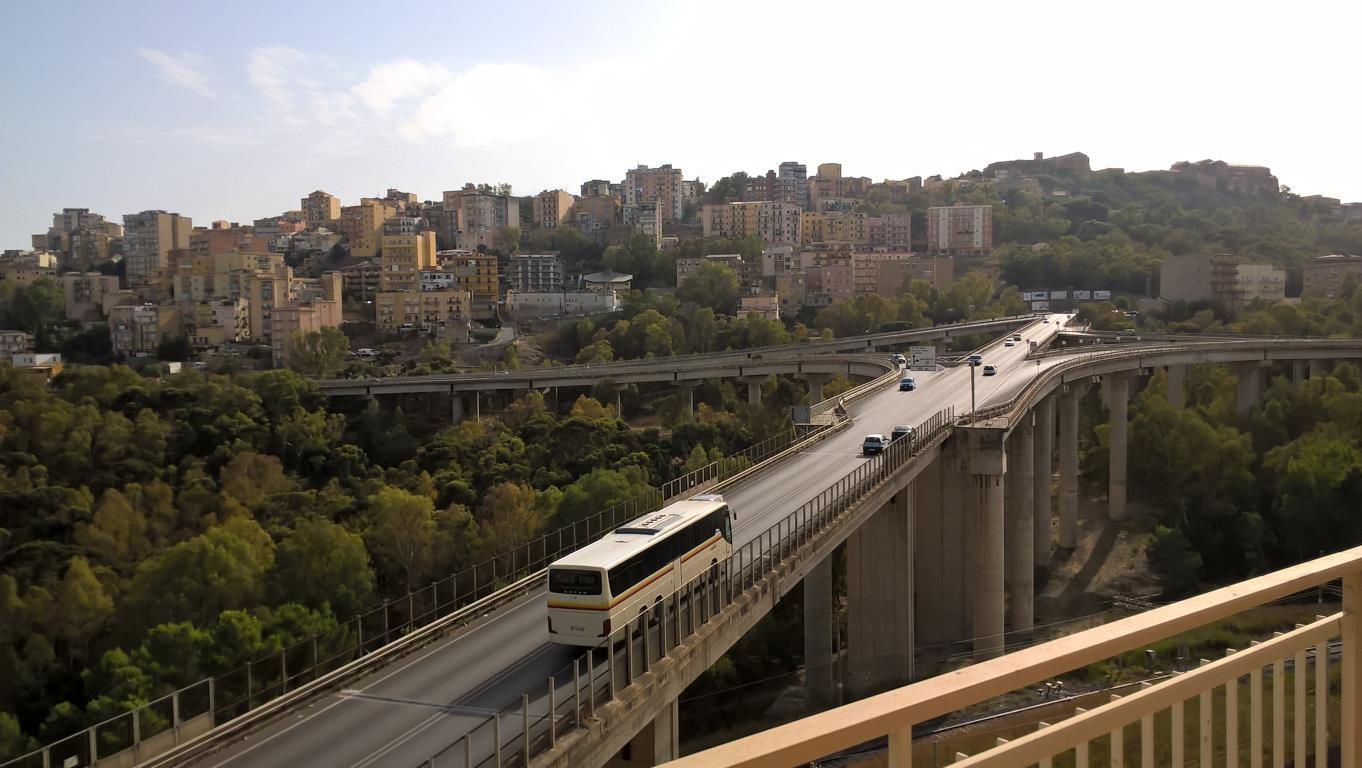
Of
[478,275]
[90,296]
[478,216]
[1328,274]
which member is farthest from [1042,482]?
[478,216]

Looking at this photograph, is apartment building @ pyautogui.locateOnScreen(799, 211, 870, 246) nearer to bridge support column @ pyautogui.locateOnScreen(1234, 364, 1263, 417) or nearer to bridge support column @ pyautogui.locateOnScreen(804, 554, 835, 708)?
bridge support column @ pyautogui.locateOnScreen(1234, 364, 1263, 417)

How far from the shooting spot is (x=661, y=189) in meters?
164

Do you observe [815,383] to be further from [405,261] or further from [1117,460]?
[405,261]

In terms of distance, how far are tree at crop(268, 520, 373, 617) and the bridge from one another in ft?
35.2

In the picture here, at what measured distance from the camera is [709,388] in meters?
65.6

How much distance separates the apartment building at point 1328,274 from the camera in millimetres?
86188

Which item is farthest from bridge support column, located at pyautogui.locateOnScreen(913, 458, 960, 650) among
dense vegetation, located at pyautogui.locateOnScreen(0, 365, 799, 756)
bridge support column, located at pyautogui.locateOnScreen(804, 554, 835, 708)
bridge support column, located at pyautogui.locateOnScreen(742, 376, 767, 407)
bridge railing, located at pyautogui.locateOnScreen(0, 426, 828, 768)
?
bridge support column, located at pyautogui.locateOnScreen(742, 376, 767, 407)

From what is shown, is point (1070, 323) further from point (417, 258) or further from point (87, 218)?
point (87, 218)

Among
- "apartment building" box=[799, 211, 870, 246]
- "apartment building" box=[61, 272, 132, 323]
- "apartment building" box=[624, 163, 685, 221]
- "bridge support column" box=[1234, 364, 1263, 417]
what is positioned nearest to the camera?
"bridge support column" box=[1234, 364, 1263, 417]

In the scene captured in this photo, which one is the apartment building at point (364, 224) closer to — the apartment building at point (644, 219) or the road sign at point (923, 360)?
the apartment building at point (644, 219)

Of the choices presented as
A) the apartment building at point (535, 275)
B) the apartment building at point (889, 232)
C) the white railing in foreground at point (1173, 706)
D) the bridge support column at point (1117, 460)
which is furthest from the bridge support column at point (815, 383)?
the apartment building at point (889, 232)

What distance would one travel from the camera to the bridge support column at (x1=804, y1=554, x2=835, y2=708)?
26.8 metres

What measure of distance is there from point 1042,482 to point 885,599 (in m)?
17.7

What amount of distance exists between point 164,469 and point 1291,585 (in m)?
51.1
